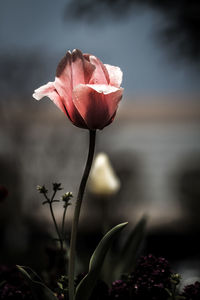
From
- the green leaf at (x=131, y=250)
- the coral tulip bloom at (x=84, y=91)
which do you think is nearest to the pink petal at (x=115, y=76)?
the coral tulip bloom at (x=84, y=91)

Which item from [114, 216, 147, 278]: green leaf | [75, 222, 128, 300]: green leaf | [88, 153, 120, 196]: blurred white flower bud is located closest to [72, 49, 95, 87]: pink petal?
[75, 222, 128, 300]: green leaf

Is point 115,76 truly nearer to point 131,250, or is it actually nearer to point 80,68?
point 80,68

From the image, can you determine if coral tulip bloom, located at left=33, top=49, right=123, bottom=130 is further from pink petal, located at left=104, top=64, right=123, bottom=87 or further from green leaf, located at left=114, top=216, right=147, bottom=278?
green leaf, located at left=114, top=216, right=147, bottom=278

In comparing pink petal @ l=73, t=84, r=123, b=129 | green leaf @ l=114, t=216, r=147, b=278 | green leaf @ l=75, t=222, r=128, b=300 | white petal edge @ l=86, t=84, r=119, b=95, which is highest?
white petal edge @ l=86, t=84, r=119, b=95

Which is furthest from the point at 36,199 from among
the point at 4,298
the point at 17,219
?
the point at 4,298

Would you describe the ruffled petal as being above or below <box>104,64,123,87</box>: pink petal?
below

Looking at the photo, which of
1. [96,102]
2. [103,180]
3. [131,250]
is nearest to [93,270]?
[96,102]
